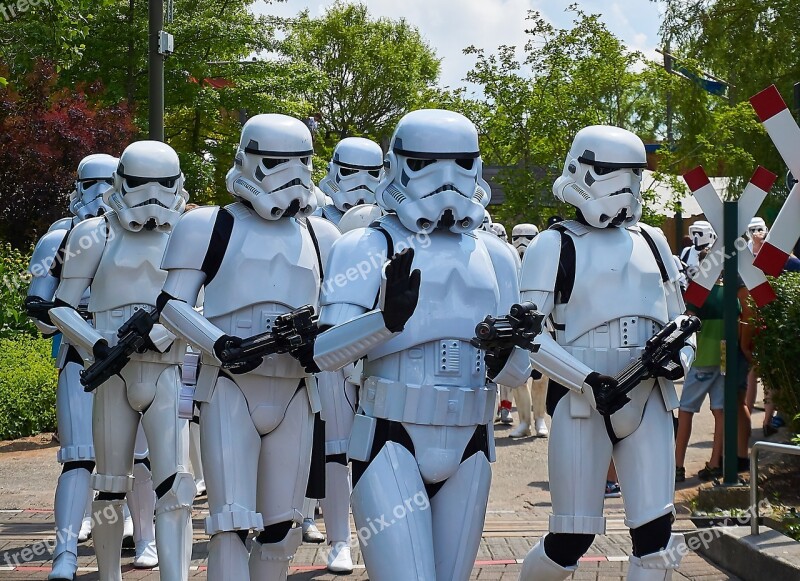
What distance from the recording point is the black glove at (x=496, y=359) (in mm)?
4195

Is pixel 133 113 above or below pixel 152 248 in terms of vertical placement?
above

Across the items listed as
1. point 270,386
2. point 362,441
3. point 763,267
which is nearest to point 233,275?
point 270,386

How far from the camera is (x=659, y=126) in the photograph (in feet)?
146

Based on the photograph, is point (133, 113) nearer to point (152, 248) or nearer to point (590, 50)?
point (590, 50)

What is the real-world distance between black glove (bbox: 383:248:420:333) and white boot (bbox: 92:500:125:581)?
2.74 meters

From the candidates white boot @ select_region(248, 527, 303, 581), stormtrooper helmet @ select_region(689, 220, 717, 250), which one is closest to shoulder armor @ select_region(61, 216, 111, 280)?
white boot @ select_region(248, 527, 303, 581)

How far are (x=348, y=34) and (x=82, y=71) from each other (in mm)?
20538

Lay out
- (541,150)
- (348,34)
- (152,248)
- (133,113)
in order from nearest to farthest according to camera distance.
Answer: (152,248) < (541,150) < (133,113) < (348,34)

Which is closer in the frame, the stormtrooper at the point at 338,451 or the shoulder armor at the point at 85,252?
the shoulder armor at the point at 85,252

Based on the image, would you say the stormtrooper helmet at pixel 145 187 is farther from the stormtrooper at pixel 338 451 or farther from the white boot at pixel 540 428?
the white boot at pixel 540 428

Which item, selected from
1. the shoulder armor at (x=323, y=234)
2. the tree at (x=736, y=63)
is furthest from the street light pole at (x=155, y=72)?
the tree at (x=736, y=63)

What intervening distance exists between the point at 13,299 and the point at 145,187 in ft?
29.8

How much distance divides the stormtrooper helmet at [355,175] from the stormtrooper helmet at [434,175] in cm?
372

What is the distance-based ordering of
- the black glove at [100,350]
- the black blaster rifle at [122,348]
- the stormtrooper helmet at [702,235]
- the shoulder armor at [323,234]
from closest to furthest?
the shoulder armor at [323,234]
the black blaster rifle at [122,348]
the black glove at [100,350]
the stormtrooper helmet at [702,235]
